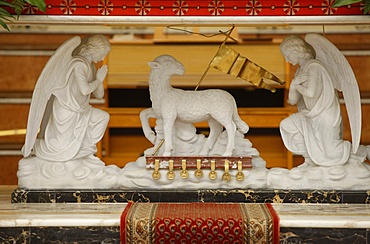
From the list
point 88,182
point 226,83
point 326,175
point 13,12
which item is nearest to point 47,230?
point 88,182

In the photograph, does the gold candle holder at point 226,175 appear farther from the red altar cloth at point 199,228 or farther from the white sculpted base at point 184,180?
the red altar cloth at point 199,228

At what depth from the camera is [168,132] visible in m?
6.89

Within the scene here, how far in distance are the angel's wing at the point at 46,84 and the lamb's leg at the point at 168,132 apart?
2.73 ft

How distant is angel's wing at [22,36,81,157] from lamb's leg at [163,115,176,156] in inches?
32.7

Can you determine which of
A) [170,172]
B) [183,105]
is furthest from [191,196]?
[183,105]

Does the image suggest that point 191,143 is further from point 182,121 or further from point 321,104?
point 321,104

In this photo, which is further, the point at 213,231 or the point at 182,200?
the point at 182,200

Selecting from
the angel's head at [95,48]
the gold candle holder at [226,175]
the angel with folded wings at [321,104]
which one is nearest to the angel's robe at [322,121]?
the angel with folded wings at [321,104]

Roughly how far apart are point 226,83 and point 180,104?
2.55 metres

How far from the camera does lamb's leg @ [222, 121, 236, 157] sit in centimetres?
689

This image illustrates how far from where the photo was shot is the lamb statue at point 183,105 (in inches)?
271

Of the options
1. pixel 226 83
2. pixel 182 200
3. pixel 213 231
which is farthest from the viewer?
pixel 226 83

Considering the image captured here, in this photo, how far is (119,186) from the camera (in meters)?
6.96

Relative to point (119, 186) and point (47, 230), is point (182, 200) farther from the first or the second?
point (47, 230)
